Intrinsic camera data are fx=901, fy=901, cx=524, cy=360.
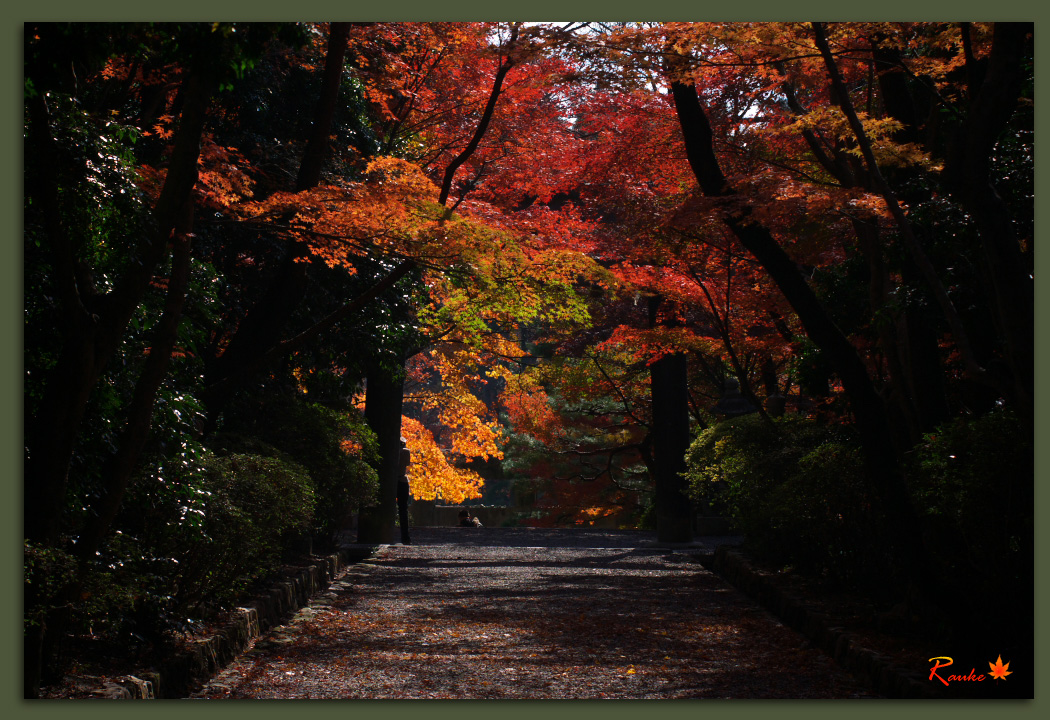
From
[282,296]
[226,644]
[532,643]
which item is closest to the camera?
[226,644]

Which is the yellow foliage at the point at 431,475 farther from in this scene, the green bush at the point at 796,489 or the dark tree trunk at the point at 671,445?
the green bush at the point at 796,489

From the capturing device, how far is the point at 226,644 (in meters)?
5.04

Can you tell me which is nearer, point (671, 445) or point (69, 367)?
point (69, 367)

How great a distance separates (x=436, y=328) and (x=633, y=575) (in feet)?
13.7

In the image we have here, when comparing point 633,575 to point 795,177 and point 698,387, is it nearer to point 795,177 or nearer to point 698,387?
point 795,177

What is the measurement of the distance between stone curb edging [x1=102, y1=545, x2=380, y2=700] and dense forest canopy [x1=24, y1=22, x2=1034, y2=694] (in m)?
0.24

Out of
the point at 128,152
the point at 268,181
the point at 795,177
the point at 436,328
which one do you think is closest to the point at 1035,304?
the point at 795,177

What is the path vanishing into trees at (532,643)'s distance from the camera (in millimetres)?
4586

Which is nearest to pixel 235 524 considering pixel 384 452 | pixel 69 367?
pixel 69 367

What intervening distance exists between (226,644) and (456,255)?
3132mm

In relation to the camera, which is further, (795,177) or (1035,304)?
(795,177)

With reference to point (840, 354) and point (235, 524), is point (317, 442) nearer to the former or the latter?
point (235, 524)

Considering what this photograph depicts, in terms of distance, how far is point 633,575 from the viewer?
31.6 ft

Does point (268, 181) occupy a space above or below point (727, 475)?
above
